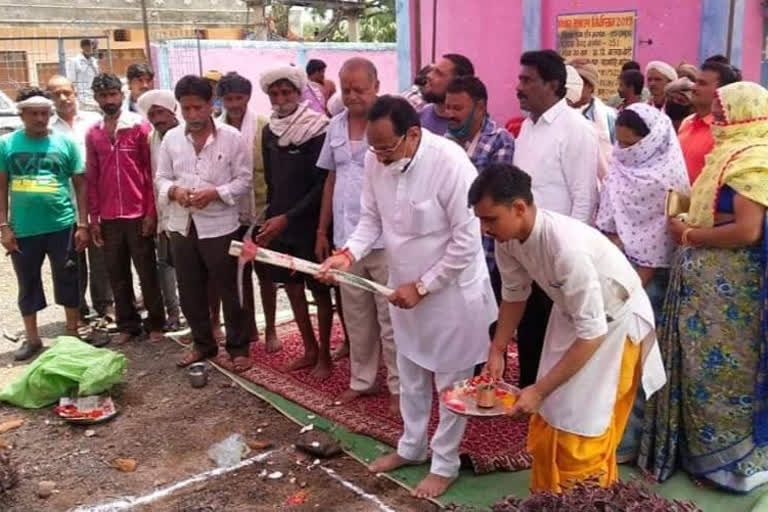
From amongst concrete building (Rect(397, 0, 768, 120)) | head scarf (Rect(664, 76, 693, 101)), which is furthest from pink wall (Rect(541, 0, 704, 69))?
head scarf (Rect(664, 76, 693, 101))

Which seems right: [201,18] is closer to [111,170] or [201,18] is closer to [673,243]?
[111,170]

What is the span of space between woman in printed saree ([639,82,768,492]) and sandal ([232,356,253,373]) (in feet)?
9.26

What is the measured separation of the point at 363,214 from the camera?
3898 mm

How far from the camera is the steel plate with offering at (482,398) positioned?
2.98 meters

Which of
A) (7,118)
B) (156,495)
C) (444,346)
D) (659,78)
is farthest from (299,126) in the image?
(7,118)

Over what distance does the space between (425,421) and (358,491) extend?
471mm

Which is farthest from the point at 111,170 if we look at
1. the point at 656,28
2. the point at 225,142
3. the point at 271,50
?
the point at 271,50

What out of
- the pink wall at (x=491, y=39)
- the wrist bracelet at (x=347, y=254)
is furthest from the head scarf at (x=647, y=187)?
the pink wall at (x=491, y=39)

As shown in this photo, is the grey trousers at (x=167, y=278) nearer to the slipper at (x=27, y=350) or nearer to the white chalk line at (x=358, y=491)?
the slipper at (x=27, y=350)

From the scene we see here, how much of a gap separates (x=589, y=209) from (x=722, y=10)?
11.7 feet

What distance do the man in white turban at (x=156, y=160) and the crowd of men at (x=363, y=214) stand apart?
2cm

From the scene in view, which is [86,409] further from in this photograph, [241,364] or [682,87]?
[682,87]

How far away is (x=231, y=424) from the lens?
468 cm

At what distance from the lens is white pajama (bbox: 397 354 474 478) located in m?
3.62
